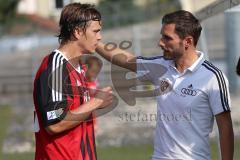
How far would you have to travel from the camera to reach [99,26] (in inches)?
191

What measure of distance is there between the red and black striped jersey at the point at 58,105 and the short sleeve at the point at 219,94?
81 cm

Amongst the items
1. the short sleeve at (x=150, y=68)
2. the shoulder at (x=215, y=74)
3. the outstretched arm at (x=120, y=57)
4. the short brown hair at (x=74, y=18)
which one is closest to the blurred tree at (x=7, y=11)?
the outstretched arm at (x=120, y=57)

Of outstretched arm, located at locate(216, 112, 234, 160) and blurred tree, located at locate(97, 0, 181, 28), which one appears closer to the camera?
outstretched arm, located at locate(216, 112, 234, 160)

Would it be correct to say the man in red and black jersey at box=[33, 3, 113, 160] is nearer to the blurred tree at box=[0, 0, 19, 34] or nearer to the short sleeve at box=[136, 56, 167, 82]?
the short sleeve at box=[136, 56, 167, 82]

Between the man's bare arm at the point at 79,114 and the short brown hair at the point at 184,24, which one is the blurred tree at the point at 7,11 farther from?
the man's bare arm at the point at 79,114

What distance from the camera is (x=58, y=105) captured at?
4.60 m

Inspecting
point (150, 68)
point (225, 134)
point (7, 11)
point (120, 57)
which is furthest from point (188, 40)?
point (7, 11)

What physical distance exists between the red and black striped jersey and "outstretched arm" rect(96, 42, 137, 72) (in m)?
0.85

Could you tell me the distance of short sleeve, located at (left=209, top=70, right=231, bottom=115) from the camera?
467cm

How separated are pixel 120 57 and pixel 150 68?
0.53 meters

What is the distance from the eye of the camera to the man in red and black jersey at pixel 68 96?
4598mm

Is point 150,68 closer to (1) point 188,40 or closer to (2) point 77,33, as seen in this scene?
(1) point 188,40

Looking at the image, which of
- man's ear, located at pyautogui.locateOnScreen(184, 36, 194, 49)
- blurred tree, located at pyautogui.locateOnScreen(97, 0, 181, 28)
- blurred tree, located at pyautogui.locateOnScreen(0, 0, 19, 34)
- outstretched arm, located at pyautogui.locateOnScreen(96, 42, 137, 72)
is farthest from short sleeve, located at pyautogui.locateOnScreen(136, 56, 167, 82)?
blurred tree, located at pyautogui.locateOnScreen(0, 0, 19, 34)

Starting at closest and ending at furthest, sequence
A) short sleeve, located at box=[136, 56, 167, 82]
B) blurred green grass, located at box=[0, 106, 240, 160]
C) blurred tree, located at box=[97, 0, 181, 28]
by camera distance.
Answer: short sleeve, located at box=[136, 56, 167, 82], blurred green grass, located at box=[0, 106, 240, 160], blurred tree, located at box=[97, 0, 181, 28]
